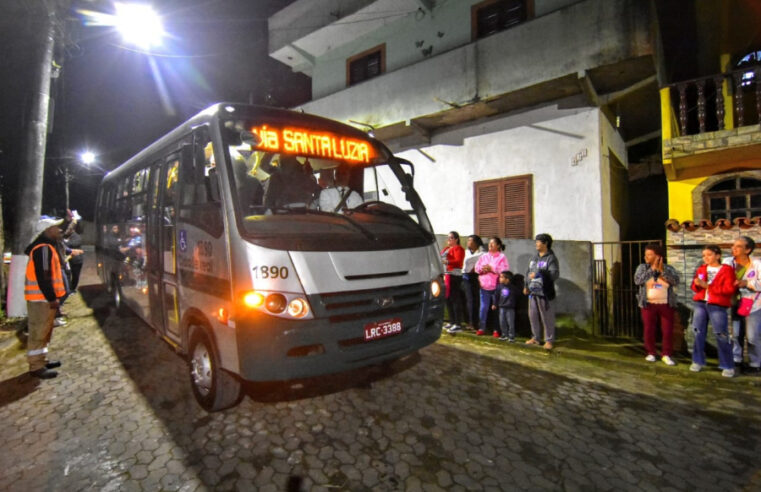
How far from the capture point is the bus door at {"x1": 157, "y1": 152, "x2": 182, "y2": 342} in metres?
3.95

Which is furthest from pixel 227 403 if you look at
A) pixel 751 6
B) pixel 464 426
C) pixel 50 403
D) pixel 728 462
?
pixel 751 6

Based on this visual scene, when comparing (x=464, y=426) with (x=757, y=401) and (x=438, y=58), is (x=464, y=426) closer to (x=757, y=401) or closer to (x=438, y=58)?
(x=757, y=401)

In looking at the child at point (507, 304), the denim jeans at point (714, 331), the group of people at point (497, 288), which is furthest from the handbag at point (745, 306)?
the child at point (507, 304)

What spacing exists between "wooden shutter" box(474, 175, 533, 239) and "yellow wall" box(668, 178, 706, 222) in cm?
323

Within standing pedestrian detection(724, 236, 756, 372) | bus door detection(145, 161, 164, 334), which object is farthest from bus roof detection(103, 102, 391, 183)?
standing pedestrian detection(724, 236, 756, 372)

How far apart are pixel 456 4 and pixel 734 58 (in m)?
7.73

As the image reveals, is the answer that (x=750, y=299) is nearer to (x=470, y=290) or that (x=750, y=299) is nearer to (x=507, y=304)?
(x=507, y=304)

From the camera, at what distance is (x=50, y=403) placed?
3.64 meters

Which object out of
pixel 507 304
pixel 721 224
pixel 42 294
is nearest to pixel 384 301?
pixel 507 304

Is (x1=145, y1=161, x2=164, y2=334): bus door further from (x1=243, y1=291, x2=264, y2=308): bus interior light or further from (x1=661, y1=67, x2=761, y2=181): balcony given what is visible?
(x1=661, y1=67, x2=761, y2=181): balcony

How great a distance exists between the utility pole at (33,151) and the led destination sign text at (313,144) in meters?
5.84

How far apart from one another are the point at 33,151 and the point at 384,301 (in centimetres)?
738

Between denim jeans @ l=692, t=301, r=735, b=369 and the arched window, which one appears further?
the arched window

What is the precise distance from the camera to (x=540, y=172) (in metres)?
8.72
